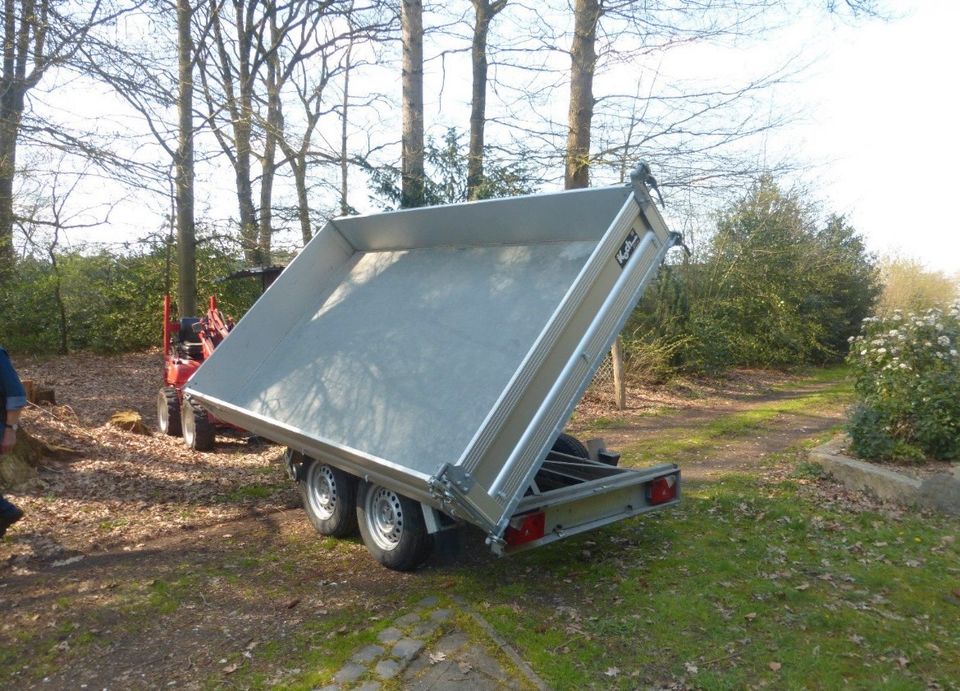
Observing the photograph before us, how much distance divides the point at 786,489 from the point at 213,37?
54.0 ft

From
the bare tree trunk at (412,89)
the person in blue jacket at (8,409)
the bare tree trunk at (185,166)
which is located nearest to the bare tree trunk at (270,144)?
the bare tree trunk at (185,166)

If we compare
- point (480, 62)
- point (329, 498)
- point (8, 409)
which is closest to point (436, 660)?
point (329, 498)

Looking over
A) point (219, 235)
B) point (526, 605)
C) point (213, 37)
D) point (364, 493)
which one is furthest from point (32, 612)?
point (213, 37)

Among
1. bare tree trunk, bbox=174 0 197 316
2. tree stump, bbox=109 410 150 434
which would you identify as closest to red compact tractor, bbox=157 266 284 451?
tree stump, bbox=109 410 150 434

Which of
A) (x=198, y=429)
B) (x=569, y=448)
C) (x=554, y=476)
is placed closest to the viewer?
(x=554, y=476)

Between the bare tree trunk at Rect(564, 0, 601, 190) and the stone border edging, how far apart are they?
676 cm

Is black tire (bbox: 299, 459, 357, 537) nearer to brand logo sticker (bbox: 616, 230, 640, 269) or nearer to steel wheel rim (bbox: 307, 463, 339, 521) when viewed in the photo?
steel wheel rim (bbox: 307, 463, 339, 521)

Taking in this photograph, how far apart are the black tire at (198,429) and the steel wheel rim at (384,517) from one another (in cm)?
446

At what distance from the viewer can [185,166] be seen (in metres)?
10.0

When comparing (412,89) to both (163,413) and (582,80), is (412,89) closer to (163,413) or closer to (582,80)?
(582,80)

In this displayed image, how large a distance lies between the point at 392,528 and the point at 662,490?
1.97 metres

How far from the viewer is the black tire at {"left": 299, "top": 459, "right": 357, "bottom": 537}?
19.2 feet

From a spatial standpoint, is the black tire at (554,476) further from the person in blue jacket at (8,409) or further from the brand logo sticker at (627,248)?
the person in blue jacket at (8,409)

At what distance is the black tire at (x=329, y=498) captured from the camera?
584cm
